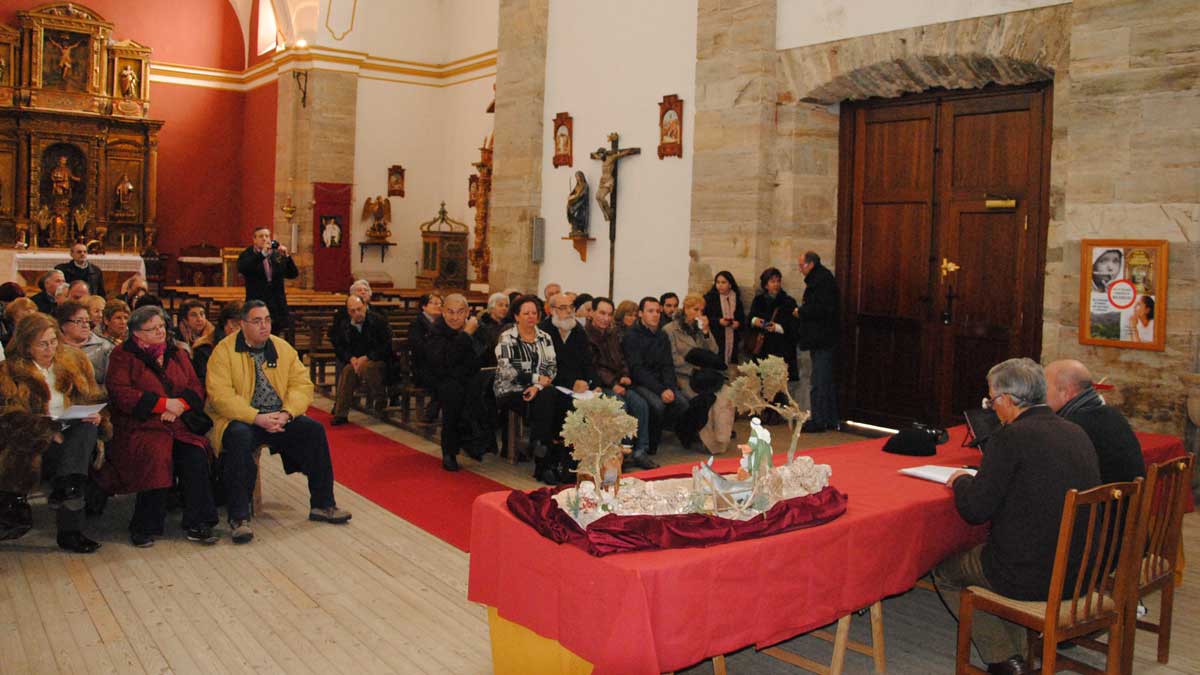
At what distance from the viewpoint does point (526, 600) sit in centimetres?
343

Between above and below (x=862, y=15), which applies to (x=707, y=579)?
below

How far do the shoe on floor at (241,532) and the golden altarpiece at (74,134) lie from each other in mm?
14640

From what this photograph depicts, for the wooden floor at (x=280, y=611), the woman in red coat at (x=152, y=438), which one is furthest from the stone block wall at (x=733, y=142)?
the woman in red coat at (x=152, y=438)

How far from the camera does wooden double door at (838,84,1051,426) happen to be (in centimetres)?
827

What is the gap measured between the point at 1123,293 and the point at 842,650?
4.27m

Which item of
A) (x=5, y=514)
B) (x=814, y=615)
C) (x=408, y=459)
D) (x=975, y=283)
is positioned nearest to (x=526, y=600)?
(x=814, y=615)

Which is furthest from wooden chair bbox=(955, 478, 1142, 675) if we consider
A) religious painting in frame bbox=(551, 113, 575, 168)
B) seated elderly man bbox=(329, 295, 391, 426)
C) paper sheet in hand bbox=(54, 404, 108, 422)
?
religious painting in frame bbox=(551, 113, 575, 168)

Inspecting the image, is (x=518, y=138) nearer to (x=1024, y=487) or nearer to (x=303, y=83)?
(x=303, y=83)

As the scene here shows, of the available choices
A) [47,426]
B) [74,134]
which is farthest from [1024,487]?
[74,134]

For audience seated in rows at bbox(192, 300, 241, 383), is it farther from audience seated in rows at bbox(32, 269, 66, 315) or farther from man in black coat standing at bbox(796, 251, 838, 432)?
man in black coat standing at bbox(796, 251, 838, 432)

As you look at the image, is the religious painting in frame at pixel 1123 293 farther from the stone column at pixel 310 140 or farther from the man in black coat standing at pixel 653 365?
the stone column at pixel 310 140

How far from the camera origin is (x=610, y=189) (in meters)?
11.1

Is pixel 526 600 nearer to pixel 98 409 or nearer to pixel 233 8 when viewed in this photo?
pixel 98 409

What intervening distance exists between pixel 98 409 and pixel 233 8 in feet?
55.3
